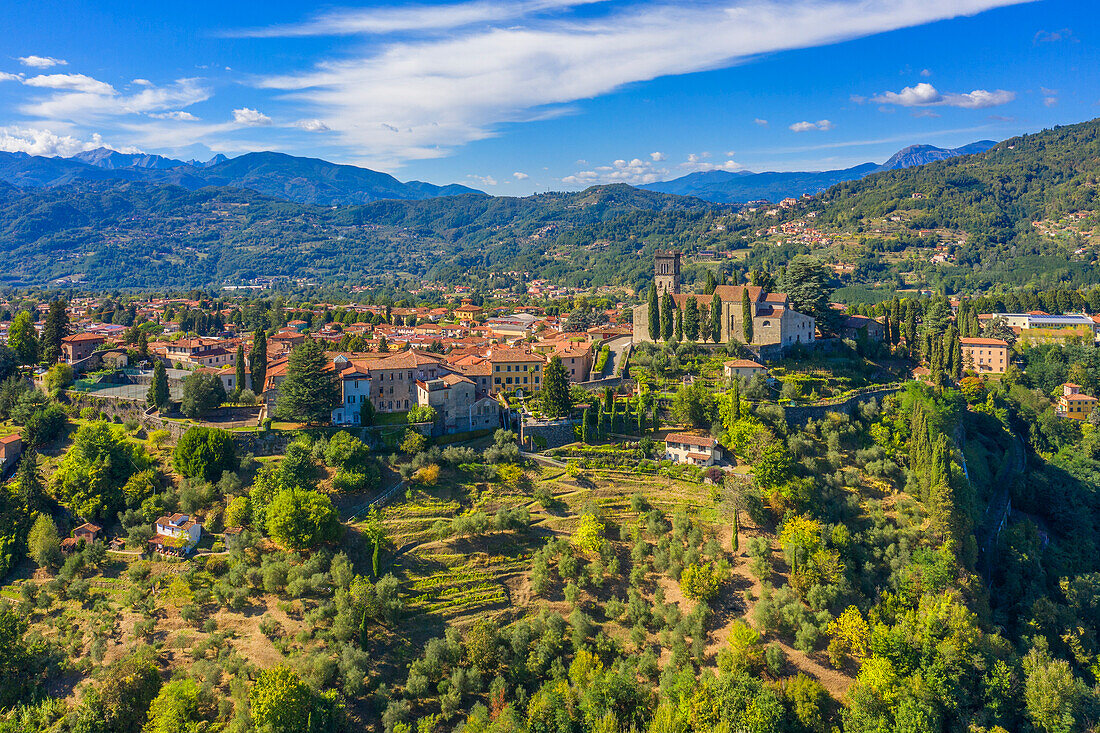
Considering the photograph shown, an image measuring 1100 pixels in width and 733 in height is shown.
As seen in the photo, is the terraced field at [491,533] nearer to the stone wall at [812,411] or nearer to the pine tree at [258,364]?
the stone wall at [812,411]

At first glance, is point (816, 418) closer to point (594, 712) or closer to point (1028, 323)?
point (594, 712)

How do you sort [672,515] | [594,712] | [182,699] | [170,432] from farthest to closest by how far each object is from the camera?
[170,432] → [672,515] → [594,712] → [182,699]

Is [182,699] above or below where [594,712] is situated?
above

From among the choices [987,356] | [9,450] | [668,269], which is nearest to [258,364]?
[9,450]

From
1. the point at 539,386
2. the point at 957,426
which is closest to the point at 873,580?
the point at 957,426

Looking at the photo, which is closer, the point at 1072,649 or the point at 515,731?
the point at 515,731

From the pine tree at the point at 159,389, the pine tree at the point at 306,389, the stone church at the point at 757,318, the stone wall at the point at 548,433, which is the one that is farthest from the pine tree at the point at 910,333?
the pine tree at the point at 159,389

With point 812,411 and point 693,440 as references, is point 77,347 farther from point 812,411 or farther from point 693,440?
point 812,411
